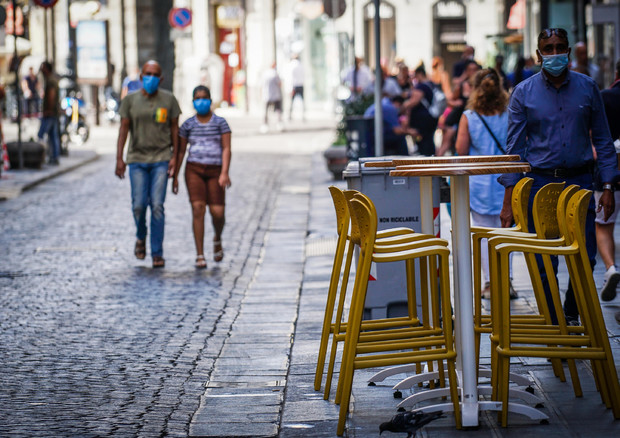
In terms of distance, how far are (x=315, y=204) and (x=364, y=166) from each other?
28.4 ft

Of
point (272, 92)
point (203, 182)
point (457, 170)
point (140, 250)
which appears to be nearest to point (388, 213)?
point (457, 170)

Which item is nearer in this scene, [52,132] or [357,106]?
[357,106]

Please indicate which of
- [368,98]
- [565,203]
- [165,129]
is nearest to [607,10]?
[368,98]

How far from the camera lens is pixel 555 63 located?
22.7ft

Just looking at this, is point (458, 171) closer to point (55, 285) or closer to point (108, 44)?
point (55, 285)

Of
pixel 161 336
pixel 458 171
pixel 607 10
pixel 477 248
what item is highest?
pixel 607 10

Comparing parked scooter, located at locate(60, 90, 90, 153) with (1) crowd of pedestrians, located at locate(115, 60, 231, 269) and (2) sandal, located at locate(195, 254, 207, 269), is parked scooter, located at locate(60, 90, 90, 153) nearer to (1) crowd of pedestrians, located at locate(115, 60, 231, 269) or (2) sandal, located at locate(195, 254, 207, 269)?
(1) crowd of pedestrians, located at locate(115, 60, 231, 269)

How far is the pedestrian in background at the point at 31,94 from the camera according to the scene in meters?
41.1

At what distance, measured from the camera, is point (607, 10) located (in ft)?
61.1

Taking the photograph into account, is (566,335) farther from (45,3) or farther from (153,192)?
(45,3)

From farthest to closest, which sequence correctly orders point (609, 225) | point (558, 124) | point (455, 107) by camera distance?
point (455, 107), point (609, 225), point (558, 124)

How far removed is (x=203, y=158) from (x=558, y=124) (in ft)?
16.3

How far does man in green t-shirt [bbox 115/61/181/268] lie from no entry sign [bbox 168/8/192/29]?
2602 centimetres

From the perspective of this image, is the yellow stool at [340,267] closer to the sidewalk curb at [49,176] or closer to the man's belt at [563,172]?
the man's belt at [563,172]
